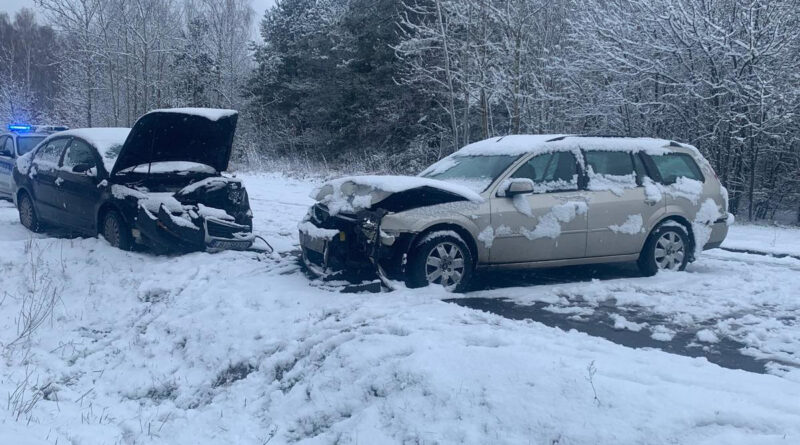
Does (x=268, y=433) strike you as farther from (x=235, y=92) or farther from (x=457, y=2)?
(x=235, y=92)

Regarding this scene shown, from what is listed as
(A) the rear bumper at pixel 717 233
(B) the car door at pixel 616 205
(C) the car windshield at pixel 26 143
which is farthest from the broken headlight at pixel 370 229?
(C) the car windshield at pixel 26 143

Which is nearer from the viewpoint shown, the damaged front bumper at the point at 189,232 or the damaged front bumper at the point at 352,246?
the damaged front bumper at the point at 352,246

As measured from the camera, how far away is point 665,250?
8.02 m

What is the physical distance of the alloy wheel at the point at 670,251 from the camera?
26.2 ft

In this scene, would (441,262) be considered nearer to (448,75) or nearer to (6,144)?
(6,144)

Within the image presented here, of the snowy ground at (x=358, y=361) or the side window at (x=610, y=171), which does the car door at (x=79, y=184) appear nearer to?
the snowy ground at (x=358, y=361)

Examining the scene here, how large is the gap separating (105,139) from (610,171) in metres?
7.28

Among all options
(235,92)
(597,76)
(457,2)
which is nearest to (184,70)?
(235,92)

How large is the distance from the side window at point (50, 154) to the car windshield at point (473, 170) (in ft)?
19.7

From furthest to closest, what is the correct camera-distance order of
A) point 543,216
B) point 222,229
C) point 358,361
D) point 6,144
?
point 6,144, point 222,229, point 543,216, point 358,361

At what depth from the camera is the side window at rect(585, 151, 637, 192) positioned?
7.69 meters

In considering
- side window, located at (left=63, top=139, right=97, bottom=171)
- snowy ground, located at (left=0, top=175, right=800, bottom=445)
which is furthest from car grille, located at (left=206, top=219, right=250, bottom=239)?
side window, located at (left=63, top=139, right=97, bottom=171)

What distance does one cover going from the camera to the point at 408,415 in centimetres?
414

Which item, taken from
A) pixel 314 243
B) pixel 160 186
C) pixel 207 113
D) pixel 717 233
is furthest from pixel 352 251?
pixel 717 233
